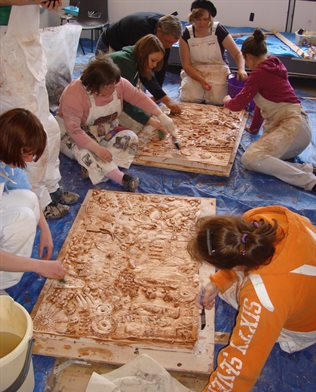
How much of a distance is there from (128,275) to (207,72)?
2.71m

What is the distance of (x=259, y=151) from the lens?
10.4 feet

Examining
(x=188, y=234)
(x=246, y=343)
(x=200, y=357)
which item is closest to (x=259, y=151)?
(x=188, y=234)

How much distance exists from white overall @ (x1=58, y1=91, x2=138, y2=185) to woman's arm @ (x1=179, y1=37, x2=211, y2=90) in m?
1.22

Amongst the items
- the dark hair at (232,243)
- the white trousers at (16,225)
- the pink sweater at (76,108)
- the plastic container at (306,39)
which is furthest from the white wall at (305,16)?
the dark hair at (232,243)

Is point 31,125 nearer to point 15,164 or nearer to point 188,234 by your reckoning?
point 15,164

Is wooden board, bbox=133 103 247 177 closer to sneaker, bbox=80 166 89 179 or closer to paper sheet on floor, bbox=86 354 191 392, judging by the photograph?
sneaker, bbox=80 166 89 179

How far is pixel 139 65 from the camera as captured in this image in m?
3.26

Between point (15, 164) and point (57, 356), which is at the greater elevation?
point (15, 164)

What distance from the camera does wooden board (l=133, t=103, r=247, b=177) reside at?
3.17m

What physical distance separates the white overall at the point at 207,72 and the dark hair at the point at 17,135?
262 centimetres

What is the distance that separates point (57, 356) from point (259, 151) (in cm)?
204

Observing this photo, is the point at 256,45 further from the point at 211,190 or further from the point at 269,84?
the point at 211,190

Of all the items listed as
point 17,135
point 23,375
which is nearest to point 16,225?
point 17,135

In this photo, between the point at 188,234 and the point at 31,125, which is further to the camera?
the point at 188,234
